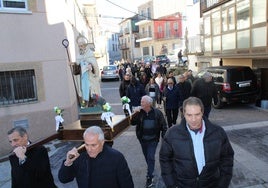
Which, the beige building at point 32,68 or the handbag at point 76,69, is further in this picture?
the beige building at point 32,68

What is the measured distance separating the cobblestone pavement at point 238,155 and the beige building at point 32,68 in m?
0.96

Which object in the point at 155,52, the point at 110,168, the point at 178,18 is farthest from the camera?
the point at 155,52

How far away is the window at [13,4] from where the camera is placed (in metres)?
8.16

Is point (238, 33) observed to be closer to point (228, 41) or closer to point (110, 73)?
point (228, 41)

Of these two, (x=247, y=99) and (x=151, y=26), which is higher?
(x=151, y=26)

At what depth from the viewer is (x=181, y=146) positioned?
3.13m

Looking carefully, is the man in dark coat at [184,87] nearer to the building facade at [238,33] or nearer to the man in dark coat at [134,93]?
the man in dark coat at [134,93]

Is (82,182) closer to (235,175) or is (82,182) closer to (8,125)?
(235,175)

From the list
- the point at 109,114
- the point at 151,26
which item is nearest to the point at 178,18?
the point at 151,26

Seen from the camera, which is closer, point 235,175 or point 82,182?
point 82,182

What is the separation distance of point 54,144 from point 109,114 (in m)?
3.79

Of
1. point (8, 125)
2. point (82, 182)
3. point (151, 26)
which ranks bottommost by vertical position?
point (8, 125)

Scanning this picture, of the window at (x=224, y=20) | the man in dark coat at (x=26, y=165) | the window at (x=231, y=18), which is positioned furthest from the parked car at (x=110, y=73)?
the man in dark coat at (x=26, y=165)

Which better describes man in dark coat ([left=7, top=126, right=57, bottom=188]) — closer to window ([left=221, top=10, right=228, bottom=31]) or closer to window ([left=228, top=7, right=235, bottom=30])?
window ([left=228, top=7, right=235, bottom=30])
